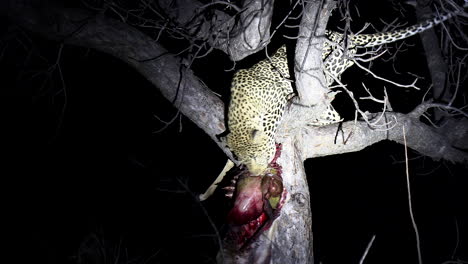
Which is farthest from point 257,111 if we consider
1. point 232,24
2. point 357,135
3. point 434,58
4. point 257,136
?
→ point 434,58

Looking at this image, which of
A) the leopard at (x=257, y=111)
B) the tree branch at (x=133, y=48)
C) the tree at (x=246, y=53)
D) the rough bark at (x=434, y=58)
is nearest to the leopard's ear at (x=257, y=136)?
the leopard at (x=257, y=111)

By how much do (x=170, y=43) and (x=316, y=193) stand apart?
224 inches

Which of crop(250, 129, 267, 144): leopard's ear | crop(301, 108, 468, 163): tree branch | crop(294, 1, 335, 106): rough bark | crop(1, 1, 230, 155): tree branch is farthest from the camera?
crop(301, 108, 468, 163): tree branch

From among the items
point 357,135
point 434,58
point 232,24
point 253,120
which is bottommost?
point 357,135

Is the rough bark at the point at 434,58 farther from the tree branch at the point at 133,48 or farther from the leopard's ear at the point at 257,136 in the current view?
the tree branch at the point at 133,48

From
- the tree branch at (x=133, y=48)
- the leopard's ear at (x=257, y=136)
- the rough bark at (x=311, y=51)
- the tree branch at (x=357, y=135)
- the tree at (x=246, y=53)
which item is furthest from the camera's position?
the tree branch at (x=357, y=135)

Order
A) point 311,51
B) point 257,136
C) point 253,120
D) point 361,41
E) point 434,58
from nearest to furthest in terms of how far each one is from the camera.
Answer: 1. point 311,51
2. point 257,136
3. point 253,120
4. point 361,41
5. point 434,58

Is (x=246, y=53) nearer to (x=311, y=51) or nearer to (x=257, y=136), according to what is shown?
(x=257, y=136)

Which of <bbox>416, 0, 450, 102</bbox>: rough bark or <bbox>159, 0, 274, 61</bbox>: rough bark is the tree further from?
<bbox>416, 0, 450, 102</bbox>: rough bark

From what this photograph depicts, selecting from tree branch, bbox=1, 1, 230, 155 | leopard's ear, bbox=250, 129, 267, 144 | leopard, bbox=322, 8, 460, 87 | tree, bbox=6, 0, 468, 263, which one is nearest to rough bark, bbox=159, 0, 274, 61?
tree, bbox=6, 0, 468, 263

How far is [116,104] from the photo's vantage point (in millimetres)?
9734

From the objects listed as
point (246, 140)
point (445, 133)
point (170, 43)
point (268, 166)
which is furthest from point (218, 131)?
point (170, 43)

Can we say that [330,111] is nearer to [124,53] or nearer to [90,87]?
[124,53]

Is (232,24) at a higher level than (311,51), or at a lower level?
higher
